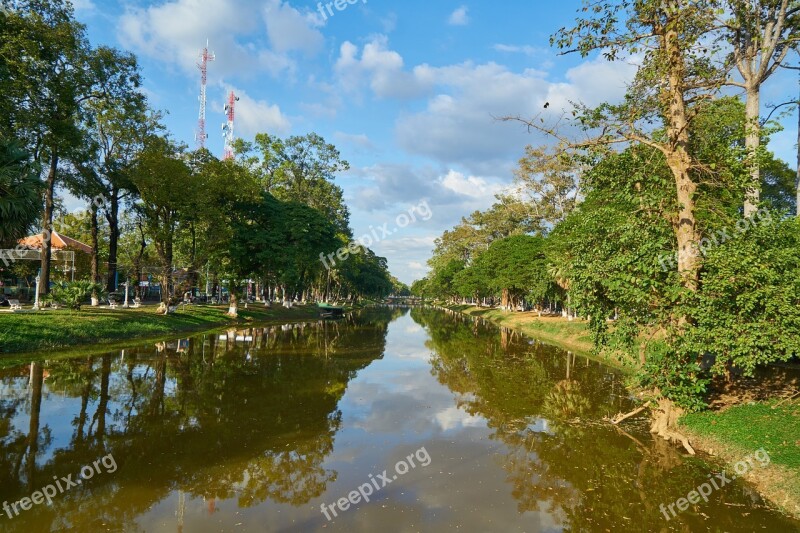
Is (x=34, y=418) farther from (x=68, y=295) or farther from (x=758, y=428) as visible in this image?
(x=758, y=428)

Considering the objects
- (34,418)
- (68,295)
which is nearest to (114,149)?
(68,295)

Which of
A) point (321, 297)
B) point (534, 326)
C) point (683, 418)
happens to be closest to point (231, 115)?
point (321, 297)

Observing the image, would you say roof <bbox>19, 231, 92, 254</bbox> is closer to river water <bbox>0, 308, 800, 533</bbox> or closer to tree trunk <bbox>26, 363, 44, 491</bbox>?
river water <bbox>0, 308, 800, 533</bbox>

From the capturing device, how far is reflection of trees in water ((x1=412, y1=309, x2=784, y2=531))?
731 centimetres

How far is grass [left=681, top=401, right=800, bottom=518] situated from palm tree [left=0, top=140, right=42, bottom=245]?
22.0m

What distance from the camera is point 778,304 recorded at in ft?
31.1

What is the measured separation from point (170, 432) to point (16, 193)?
41.3 feet

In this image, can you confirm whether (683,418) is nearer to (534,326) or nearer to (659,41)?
(659,41)

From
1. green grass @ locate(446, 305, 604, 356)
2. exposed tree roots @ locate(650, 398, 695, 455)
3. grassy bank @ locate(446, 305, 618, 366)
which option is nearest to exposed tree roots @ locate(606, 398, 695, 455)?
exposed tree roots @ locate(650, 398, 695, 455)

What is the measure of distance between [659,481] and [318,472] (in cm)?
630

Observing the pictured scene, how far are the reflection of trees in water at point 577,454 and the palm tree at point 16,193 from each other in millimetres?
16962

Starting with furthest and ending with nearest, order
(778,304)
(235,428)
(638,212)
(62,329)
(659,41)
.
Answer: (62,329), (638,212), (659,41), (235,428), (778,304)

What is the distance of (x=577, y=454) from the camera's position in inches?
386

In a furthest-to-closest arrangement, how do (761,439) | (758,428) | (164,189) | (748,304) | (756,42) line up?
(164,189)
(756,42)
(748,304)
(758,428)
(761,439)
